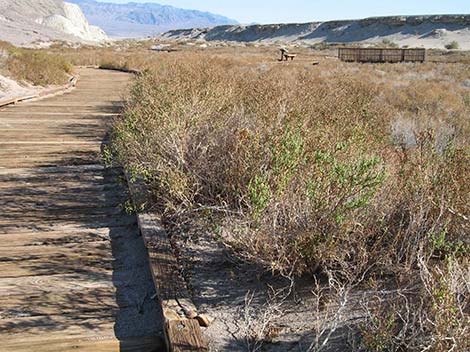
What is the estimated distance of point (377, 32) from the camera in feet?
277

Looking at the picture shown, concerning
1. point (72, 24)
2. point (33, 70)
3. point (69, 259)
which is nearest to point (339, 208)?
point (69, 259)

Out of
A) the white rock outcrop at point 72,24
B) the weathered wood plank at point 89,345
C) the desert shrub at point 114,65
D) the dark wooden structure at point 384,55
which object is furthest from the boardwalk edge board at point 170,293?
the white rock outcrop at point 72,24

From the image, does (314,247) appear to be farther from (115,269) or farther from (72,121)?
(72,121)

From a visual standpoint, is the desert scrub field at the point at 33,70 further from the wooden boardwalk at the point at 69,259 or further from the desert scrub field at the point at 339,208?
the desert scrub field at the point at 339,208

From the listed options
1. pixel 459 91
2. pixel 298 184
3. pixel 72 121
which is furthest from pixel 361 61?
pixel 298 184

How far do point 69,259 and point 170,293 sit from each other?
1.07 meters

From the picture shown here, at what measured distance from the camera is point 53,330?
279cm

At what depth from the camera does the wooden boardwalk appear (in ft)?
9.15

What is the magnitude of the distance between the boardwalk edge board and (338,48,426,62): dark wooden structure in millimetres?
31365

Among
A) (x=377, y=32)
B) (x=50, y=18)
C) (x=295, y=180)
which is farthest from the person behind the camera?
(x=50, y=18)

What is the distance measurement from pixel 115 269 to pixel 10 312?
767mm

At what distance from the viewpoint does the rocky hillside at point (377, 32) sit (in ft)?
234

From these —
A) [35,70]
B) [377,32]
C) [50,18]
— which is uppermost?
[50,18]

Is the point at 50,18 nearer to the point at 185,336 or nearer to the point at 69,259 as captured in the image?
the point at 69,259
